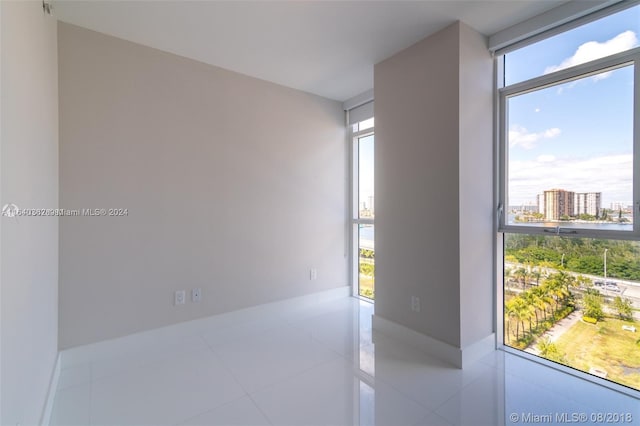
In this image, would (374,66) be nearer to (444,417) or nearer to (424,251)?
(424,251)

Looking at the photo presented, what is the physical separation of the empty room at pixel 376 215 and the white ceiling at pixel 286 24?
0.06 ft

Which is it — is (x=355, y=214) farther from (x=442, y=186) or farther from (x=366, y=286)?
(x=442, y=186)

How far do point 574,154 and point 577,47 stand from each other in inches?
30.0

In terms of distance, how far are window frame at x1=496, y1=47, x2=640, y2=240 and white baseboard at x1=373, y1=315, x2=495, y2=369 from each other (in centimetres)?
98

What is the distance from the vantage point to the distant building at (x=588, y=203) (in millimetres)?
1958

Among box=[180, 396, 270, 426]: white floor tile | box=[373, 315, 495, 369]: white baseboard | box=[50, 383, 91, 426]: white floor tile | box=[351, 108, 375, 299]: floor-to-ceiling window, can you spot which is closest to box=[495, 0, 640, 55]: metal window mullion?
box=[351, 108, 375, 299]: floor-to-ceiling window

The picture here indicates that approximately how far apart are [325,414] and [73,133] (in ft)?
8.82

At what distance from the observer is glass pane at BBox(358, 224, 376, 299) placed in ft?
12.2

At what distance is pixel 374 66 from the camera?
2844 millimetres

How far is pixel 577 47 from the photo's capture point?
2021 mm

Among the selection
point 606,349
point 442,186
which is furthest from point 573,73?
point 606,349

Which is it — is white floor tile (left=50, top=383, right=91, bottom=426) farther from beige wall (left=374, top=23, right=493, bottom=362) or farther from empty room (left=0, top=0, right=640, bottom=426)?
beige wall (left=374, top=23, right=493, bottom=362)

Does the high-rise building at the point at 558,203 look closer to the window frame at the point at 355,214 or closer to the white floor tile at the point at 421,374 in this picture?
the white floor tile at the point at 421,374

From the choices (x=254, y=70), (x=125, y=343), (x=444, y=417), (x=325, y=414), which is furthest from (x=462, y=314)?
(x=254, y=70)
